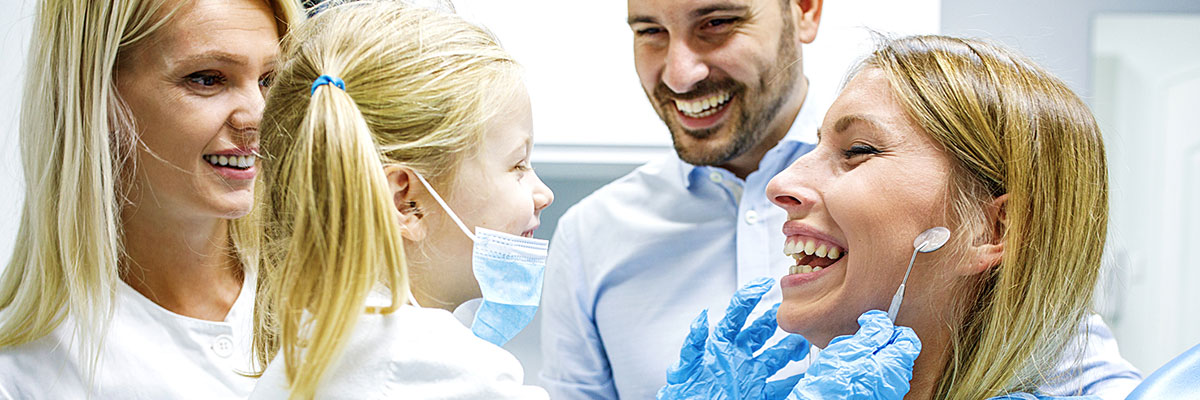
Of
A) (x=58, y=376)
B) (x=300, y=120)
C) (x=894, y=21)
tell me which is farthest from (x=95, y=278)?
(x=894, y=21)

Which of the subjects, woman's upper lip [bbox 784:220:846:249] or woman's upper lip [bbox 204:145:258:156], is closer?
woman's upper lip [bbox 784:220:846:249]

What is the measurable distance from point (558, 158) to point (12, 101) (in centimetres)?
126

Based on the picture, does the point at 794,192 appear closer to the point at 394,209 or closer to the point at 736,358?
the point at 736,358

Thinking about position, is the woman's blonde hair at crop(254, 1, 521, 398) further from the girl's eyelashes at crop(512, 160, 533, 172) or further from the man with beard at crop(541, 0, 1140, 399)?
the man with beard at crop(541, 0, 1140, 399)

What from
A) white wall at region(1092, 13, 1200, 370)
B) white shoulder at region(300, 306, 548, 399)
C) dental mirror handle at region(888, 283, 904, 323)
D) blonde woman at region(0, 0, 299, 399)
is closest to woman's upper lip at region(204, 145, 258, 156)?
blonde woman at region(0, 0, 299, 399)

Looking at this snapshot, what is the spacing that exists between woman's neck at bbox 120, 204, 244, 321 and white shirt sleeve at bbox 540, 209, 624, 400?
712 millimetres

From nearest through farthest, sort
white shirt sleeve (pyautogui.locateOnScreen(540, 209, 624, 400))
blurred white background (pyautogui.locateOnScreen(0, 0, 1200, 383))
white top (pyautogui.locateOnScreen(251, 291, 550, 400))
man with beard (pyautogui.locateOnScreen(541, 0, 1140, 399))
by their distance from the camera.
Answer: white top (pyautogui.locateOnScreen(251, 291, 550, 400)), man with beard (pyautogui.locateOnScreen(541, 0, 1140, 399)), white shirt sleeve (pyautogui.locateOnScreen(540, 209, 624, 400)), blurred white background (pyautogui.locateOnScreen(0, 0, 1200, 383))

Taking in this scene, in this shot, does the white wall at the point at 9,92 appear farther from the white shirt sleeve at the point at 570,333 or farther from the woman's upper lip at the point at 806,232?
the woman's upper lip at the point at 806,232

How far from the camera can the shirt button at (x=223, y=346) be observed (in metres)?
1.43

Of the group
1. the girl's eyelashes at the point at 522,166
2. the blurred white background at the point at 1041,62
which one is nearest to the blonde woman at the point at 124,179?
the blurred white background at the point at 1041,62

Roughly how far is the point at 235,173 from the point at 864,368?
36.4 inches

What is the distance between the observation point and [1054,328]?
1168 millimetres

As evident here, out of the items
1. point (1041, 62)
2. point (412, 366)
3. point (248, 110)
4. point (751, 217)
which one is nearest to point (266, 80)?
point (248, 110)

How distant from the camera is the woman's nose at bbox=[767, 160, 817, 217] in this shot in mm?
1226
